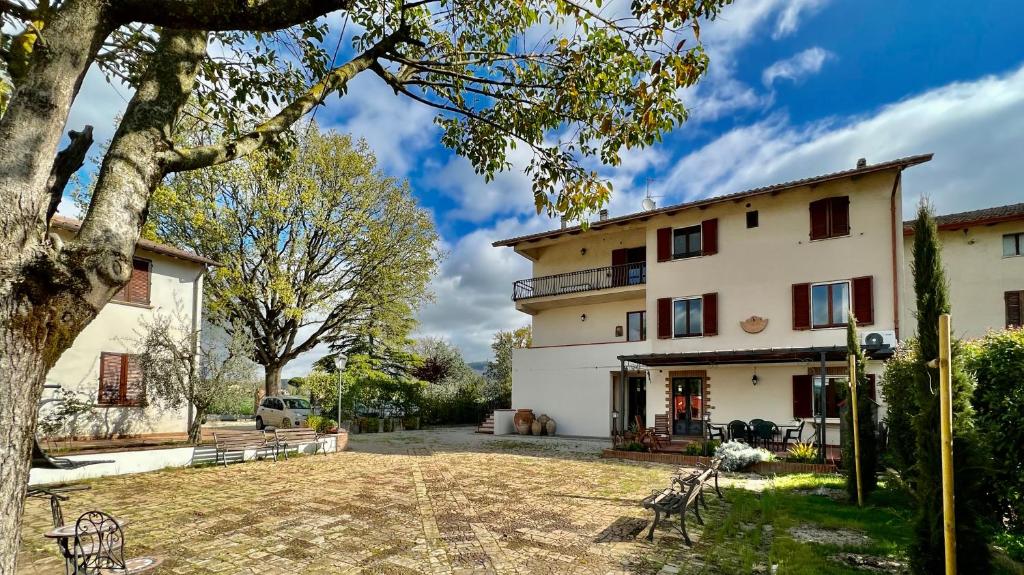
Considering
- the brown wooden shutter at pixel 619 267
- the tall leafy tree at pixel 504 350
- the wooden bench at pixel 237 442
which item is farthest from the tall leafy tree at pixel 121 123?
the tall leafy tree at pixel 504 350

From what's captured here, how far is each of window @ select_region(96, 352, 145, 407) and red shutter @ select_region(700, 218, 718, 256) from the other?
1780cm

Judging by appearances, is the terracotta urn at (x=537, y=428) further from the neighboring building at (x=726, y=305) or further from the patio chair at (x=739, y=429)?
the patio chair at (x=739, y=429)

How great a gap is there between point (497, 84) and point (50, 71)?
13.4ft

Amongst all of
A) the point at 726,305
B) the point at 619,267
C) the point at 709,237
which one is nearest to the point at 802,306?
the point at 726,305

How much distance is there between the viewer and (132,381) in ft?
51.1

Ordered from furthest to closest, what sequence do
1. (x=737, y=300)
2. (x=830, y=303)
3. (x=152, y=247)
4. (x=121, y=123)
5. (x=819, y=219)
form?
1. (x=737, y=300)
2. (x=819, y=219)
3. (x=830, y=303)
4. (x=152, y=247)
5. (x=121, y=123)

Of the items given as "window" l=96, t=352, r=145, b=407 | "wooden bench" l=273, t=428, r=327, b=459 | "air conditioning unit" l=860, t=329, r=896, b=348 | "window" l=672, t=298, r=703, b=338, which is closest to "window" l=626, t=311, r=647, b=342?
"window" l=672, t=298, r=703, b=338

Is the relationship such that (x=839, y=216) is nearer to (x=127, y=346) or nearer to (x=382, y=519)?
(x=382, y=519)

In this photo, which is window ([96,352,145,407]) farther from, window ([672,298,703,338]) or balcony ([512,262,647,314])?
window ([672,298,703,338])

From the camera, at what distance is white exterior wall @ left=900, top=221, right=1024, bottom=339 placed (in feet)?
68.2

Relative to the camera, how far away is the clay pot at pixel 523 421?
913 inches

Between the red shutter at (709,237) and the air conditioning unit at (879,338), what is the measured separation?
534cm

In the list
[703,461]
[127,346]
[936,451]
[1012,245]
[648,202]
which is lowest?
A: [703,461]

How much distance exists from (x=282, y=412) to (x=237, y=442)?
8.67m
